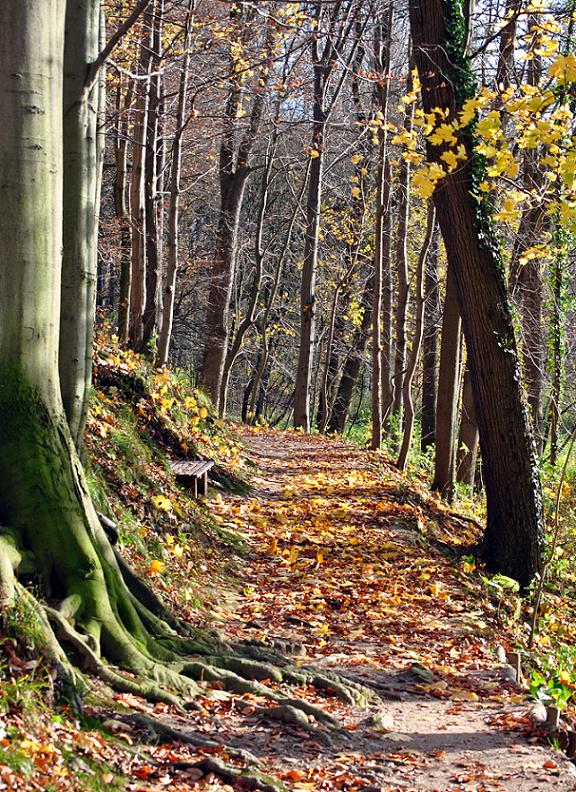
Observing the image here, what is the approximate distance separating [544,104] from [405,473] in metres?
9.43

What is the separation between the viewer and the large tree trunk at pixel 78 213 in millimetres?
5188

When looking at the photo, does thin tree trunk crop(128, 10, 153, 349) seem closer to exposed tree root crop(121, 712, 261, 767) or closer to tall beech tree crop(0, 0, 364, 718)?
tall beech tree crop(0, 0, 364, 718)

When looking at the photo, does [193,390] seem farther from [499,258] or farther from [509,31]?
[509,31]

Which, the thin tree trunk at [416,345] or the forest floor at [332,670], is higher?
the thin tree trunk at [416,345]

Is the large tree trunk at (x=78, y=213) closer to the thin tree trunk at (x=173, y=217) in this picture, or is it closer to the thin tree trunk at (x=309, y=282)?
the thin tree trunk at (x=173, y=217)

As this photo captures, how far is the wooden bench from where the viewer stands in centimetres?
916

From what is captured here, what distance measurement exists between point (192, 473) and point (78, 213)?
169 inches

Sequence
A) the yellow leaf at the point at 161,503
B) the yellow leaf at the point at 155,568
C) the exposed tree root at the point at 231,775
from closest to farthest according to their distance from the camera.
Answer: the exposed tree root at the point at 231,775, the yellow leaf at the point at 155,568, the yellow leaf at the point at 161,503

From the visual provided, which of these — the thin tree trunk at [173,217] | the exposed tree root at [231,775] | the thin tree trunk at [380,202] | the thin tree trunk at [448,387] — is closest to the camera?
the exposed tree root at [231,775]

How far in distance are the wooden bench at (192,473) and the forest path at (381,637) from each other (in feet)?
1.37

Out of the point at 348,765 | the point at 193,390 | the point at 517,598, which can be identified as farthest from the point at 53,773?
the point at 193,390

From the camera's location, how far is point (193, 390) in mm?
14250

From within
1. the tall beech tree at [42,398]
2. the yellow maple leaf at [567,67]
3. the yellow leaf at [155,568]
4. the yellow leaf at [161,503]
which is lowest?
the yellow leaf at [155,568]

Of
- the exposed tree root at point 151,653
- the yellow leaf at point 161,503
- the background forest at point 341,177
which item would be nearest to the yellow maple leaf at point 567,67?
the background forest at point 341,177
